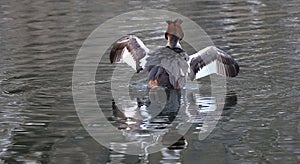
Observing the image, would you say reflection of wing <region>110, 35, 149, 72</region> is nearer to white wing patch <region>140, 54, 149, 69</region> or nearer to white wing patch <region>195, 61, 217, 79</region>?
white wing patch <region>140, 54, 149, 69</region>

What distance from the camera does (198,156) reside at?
28.1ft

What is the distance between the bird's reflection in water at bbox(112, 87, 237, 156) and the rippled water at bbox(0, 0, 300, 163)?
0.08m

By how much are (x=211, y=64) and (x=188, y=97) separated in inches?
52.3

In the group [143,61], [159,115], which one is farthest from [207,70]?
[159,115]

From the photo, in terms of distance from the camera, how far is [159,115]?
10.5m

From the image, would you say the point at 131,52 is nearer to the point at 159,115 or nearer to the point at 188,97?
the point at 188,97

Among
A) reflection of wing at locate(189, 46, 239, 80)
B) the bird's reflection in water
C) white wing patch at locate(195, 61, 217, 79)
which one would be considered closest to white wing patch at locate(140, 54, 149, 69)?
the bird's reflection in water

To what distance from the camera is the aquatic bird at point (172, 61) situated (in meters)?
11.9

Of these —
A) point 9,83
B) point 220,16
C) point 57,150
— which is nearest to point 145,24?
point 220,16

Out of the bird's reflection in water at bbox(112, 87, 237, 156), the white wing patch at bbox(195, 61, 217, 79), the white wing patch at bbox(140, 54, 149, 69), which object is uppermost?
the white wing patch at bbox(140, 54, 149, 69)

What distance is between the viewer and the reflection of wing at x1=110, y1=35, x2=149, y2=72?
12679 millimetres

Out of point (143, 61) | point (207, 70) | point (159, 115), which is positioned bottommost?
point (159, 115)

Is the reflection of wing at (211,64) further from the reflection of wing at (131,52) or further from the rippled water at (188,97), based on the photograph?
the reflection of wing at (131,52)

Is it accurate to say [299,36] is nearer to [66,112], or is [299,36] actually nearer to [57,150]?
[66,112]
